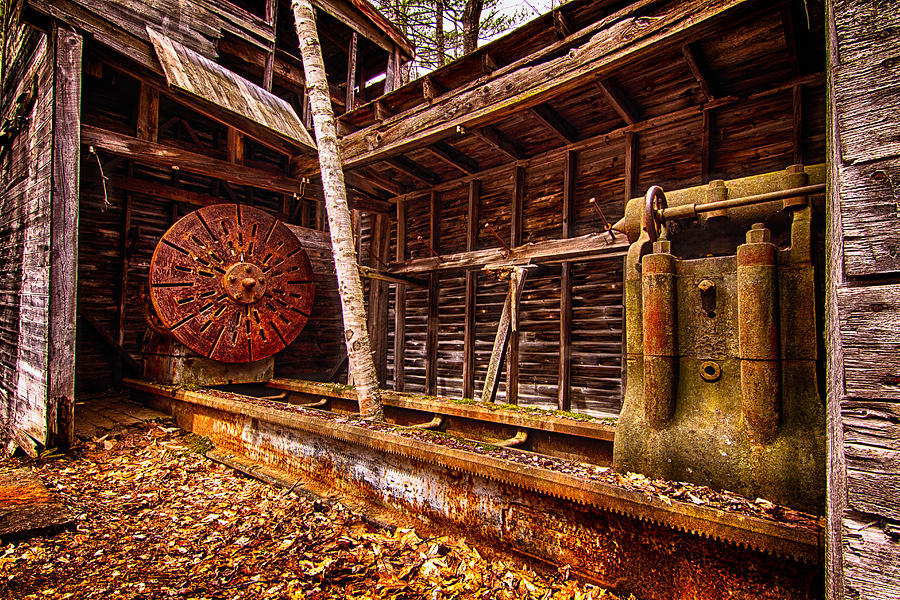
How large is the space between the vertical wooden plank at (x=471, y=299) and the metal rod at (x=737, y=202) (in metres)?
4.94

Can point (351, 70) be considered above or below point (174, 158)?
above

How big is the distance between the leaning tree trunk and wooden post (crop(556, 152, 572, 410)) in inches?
118

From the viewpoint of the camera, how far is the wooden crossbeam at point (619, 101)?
490cm

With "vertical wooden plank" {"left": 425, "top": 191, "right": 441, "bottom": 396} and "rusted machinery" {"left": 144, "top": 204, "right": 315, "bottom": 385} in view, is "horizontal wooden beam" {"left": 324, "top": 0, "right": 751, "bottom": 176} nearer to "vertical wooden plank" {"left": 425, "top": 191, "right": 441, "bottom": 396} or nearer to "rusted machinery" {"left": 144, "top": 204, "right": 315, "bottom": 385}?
"rusted machinery" {"left": 144, "top": 204, "right": 315, "bottom": 385}

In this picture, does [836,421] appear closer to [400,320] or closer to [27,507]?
[27,507]

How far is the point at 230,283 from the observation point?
5.92 meters

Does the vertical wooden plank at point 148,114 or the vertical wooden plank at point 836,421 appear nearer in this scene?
the vertical wooden plank at point 836,421

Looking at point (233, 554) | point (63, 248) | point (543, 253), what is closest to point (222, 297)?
point (63, 248)

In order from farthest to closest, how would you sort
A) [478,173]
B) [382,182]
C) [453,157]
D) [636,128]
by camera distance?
[382,182], [478,173], [453,157], [636,128]

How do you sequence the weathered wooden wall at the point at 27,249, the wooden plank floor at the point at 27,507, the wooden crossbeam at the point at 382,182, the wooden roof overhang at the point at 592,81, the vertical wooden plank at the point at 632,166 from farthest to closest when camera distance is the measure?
the wooden crossbeam at the point at 382,182 → the vertical wooden plank at the point at 632,166 → the weathered wooden wall at the point at 27,249 → the wooden roof overhang at the point at 592,81 → the wooden plank floor at the point at 27,507

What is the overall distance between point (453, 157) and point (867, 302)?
21.5ft

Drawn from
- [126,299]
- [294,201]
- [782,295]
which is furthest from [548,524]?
[294,201]

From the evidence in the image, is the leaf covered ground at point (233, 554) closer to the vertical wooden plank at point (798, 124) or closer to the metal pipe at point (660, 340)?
the metal pipe at point (660, 340)

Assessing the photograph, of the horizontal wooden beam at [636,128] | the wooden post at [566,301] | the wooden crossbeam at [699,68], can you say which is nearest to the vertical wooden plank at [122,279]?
the horizontal wooden beam at [636,128]
